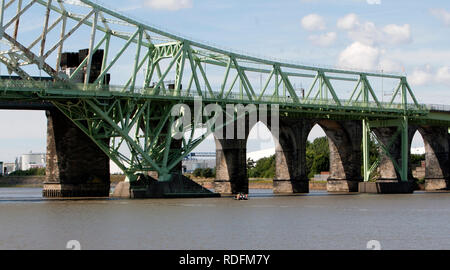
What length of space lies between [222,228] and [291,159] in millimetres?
60944

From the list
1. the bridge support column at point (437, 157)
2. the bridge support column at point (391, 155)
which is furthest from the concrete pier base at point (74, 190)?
the bridge support column at point (437, 157)

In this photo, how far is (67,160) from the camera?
82875 mm

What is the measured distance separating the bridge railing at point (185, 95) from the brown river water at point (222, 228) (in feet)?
43.4

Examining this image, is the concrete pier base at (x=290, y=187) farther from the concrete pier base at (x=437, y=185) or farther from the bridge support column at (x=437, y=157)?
the bridge support column at (x=437, y=157)

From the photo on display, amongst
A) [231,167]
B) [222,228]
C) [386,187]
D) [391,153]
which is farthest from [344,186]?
[222,228]

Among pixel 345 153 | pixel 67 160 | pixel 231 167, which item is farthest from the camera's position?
pixel 345 153

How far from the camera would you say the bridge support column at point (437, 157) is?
390ft

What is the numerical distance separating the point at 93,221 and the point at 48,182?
126 ft

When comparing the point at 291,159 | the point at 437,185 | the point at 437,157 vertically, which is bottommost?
the point at 437,185

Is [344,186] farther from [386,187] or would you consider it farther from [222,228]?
[222,228]

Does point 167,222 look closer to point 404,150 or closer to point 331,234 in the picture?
point 331,234

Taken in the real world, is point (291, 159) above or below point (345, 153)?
below
